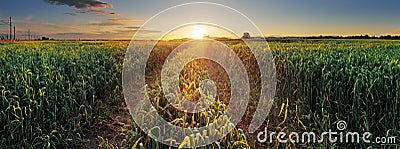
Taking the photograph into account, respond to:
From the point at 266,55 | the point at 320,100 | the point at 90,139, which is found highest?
the point at 266,55

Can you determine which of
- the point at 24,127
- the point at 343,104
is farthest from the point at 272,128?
the point at 24,127

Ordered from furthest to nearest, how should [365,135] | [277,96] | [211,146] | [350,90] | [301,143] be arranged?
[277,96] → [350,90] → [301,143] → [365,135] → [211,146]

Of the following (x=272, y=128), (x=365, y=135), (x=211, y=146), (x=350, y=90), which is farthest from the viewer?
(x=272, y=128)

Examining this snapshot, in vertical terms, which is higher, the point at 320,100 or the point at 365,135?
the point at 320,100

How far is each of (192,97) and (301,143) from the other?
1962mm

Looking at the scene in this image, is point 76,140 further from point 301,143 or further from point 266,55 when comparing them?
point 266,55

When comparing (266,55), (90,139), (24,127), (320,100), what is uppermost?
(266,55)

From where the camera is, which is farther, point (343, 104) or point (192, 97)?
point (192, 97)

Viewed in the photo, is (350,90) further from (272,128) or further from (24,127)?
(24,127)

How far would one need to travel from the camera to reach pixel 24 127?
4.37 metres

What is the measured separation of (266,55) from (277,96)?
11.8ft

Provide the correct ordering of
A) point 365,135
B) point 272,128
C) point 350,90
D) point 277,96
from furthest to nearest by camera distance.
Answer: point 277,96
point 272,128
point 350,90
point 365,135

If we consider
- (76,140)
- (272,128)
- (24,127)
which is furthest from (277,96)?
(24,127)

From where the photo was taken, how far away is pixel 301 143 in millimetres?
4641
